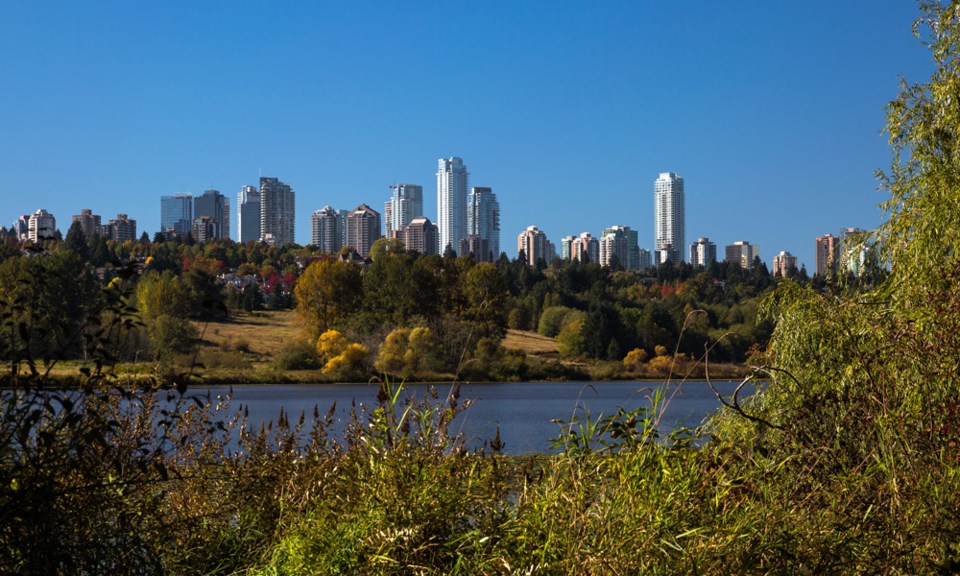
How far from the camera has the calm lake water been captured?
21.7 meters

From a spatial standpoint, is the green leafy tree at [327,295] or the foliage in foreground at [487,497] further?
the green leafy tree at [327,295]

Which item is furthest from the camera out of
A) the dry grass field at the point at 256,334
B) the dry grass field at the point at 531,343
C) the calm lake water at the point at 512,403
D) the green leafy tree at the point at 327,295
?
the green leafy tree at the point at 327,295

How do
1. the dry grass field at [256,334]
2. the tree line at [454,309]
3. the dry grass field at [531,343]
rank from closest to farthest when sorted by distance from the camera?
the tree line at [454,309] → the dry grass field at [256,334] → the dry grass field at [531,343]

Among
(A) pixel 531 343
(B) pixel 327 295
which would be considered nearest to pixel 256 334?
(B) pixel 327 295

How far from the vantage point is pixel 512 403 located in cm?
3816

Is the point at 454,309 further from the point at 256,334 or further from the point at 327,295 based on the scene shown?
the point at 256,334

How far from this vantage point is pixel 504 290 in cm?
6819

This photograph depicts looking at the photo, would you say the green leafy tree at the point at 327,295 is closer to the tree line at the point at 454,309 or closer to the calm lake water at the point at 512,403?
the tree line at the point at 454,309

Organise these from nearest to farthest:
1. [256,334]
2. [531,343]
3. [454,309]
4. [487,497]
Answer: [487,497], [256,334], [454,309], [531,343]

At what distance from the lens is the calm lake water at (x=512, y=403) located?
21.7 m

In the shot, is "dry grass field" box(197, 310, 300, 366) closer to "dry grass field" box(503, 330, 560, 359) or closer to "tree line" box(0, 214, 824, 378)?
"tree line" box(0, 214, 824, 378)

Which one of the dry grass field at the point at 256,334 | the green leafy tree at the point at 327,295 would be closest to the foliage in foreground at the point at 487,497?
the dry grass field at the point at 256,334

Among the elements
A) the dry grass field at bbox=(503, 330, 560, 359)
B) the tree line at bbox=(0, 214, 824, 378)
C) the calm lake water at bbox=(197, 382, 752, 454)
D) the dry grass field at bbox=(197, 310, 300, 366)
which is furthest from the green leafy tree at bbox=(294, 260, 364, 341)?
the calm lake water at bbox=(197, 382, 752, 454)

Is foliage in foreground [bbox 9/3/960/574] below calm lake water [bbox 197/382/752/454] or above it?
above
